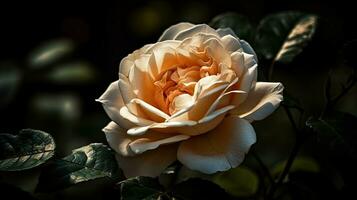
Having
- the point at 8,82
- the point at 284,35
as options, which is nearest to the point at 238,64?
the point at 284,35

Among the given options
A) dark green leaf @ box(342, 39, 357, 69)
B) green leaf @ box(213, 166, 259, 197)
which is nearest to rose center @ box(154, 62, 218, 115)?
dark green leaf @ box(342, 39, 357, 69)

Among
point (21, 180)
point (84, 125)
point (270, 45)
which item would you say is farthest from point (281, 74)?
point (270, 45)

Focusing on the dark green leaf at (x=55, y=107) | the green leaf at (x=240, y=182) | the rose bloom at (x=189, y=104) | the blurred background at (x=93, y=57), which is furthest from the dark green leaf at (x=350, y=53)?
the dark green leaf at (x=55, y=107)

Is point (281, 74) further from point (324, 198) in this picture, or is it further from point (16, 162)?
point (16, 162)

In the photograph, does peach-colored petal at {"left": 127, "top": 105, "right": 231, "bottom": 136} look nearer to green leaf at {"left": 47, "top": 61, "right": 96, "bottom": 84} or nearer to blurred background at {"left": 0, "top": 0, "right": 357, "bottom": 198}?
blurred background at {"left": 0, "top": 0, "right": 357, "bottom": 198}

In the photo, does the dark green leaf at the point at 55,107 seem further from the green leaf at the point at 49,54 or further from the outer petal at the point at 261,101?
the outer petal at the point at 261,101

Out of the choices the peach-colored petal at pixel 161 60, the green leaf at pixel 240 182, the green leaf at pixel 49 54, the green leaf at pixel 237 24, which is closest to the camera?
the peach-colored petal at pixel 161 60

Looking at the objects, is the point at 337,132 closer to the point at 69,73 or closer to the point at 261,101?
the point at 261,101
